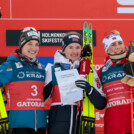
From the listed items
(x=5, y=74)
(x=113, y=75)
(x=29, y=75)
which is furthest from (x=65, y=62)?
(x=5, y=74)

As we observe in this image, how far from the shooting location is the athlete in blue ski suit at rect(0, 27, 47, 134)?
3.41 meters

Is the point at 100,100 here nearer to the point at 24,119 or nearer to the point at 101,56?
the point at 24,119

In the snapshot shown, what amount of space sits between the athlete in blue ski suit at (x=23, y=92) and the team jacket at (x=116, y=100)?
66cm

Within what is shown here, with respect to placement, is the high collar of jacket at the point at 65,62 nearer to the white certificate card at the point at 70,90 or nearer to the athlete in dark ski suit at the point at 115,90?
the white certificate card at the point at 70,90

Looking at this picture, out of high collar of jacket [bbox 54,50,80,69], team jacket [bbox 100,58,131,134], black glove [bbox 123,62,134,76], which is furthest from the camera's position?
high collar of jacket [bbox 54,50,80,69]

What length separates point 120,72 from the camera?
11.5ft

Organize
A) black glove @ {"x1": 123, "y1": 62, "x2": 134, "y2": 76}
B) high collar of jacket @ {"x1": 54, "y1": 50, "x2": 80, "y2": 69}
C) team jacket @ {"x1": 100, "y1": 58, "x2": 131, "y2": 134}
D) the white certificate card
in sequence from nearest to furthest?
black glove @ {"x1": 123, "y1": 62, "x2": 134, "y2": 76}
team jacket @ {"x1": 100, "y1": 58, "x2": 131, "y2": 134}
the white certificate card
high collar of jacket @ {"x1": 54, "y1": 50, "x2": 80, "y2": 69}

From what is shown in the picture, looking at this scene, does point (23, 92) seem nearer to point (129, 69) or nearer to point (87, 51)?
point (87, 51)

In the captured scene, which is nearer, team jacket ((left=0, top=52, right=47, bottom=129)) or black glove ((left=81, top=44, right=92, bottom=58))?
team jacket ((left=0, top=52, right=47, bottom=129))

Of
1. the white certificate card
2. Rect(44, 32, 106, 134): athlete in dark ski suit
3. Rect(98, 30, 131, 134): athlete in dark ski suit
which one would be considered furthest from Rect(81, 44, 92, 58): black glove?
the white certificate card

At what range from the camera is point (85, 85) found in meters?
3.40

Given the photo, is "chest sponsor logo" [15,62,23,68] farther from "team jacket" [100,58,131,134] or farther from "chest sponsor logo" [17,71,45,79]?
"team jacket" [100,58,131,134]

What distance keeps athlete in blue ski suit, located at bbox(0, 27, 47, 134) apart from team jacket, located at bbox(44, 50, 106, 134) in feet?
0.28

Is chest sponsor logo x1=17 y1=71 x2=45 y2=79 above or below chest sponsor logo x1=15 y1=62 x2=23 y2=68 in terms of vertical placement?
below
